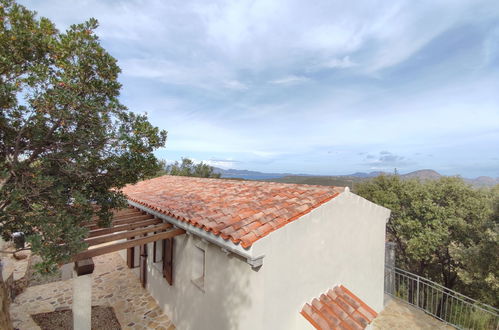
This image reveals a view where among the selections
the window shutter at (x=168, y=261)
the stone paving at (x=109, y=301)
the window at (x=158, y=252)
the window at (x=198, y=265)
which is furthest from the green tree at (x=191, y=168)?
the window at (x=198, y=265)

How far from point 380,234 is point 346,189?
10.6 ft

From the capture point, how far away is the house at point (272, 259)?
4.90 m

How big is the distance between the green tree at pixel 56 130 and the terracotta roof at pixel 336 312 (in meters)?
5.36

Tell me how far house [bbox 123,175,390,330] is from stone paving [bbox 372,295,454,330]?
0.84 m

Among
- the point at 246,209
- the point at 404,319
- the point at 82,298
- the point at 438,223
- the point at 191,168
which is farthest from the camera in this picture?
the point at 191,168

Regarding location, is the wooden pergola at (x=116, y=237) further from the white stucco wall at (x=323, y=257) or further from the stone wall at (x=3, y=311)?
the white stucco wall at (x=323, y=257)

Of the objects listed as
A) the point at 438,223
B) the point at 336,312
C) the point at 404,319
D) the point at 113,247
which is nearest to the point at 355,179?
the point at 438,223

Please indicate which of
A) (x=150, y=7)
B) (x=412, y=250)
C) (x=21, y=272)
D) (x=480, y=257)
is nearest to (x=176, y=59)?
(x=150, y=7)

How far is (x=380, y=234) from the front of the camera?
841 centimetres

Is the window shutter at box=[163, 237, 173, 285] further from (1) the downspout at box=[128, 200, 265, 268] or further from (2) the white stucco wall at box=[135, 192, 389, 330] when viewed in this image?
(1) the downspout at box=[128, 200, 265, 268]

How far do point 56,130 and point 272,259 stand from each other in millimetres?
4840

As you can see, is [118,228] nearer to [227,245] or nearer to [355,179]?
[227,245]

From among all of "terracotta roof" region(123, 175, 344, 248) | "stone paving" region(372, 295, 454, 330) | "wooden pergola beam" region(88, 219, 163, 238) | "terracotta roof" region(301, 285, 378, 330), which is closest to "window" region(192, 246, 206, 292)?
"terracotta roof" region(123, 175, 344, 248)

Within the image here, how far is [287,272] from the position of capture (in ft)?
17.0
